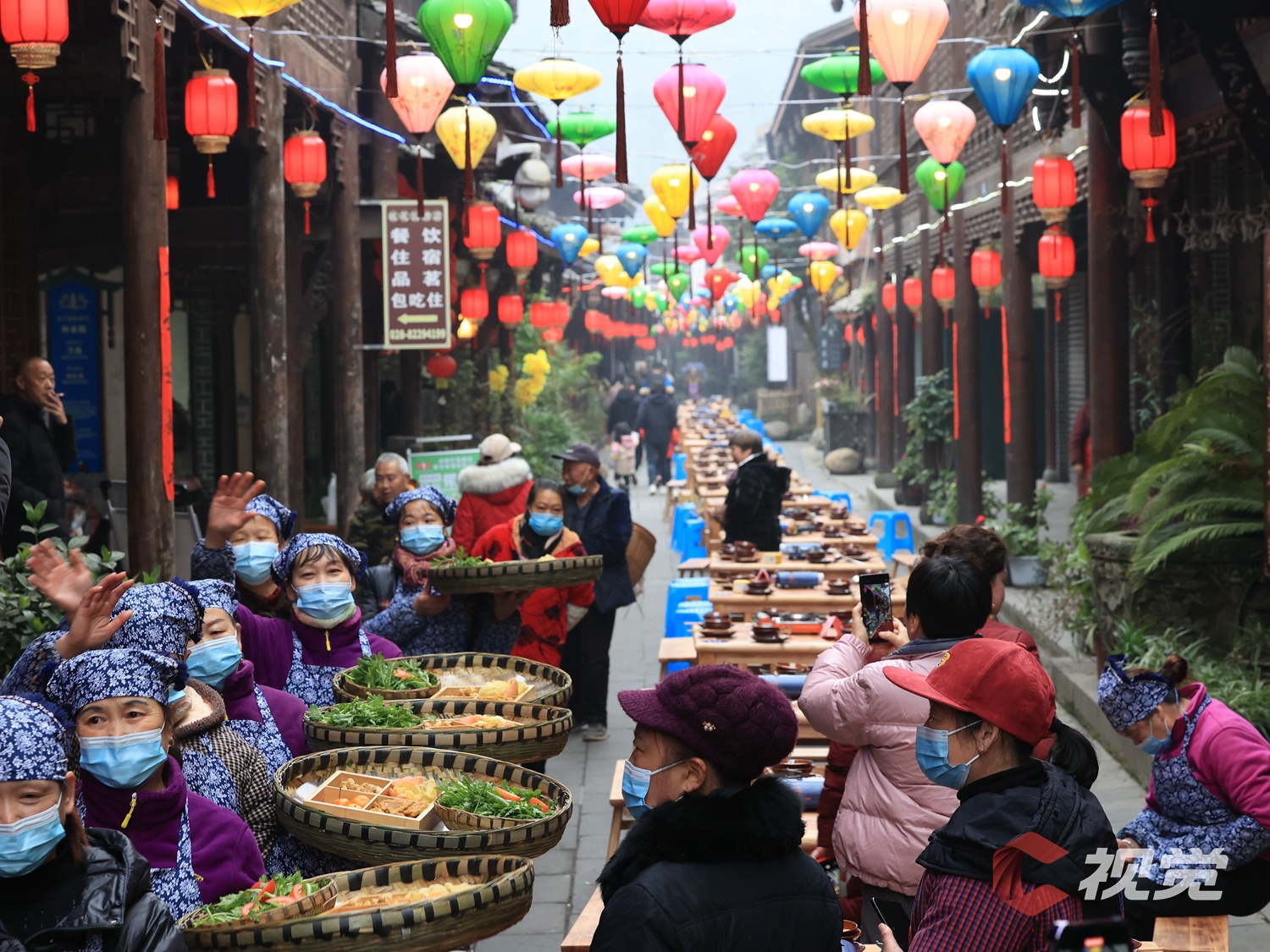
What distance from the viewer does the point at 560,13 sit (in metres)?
6.09

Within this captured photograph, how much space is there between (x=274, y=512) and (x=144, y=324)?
3.28 metres

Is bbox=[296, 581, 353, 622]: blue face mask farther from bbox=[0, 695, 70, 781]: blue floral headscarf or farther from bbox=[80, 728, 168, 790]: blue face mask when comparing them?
bbox=[0, 695, 70, 781]: blue floral headscarf

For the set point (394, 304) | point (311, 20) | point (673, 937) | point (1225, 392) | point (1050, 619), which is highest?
point (311, 20)

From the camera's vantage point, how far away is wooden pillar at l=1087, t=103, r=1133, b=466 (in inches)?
477

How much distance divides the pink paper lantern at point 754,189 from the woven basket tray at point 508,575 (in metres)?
10.7

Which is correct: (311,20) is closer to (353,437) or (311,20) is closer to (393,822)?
(353,437)

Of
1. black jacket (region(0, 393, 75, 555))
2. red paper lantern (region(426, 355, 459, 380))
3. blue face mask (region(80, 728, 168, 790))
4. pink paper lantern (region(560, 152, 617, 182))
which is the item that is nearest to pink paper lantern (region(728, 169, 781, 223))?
pink paper lantern (region(560, 152, 617, 182))

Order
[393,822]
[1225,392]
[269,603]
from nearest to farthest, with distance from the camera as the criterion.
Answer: [393,822], [269,603], [1225,392]

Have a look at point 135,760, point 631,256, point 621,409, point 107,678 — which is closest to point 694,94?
point 107,678

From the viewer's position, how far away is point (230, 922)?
3418mm

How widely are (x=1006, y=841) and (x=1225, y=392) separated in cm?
694

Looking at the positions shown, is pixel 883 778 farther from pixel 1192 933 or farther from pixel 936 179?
pixel 936 179

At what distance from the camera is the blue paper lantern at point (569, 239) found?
24.6 m

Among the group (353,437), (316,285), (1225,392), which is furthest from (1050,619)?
(316,285)
